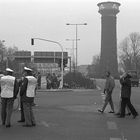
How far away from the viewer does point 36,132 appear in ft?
35.1

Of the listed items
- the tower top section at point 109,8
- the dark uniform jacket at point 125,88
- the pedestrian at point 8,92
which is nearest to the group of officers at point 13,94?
the pedestrian at point 8,92

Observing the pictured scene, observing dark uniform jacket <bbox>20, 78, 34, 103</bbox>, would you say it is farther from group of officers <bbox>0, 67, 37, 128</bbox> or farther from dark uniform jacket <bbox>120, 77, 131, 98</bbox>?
dark uniform jacket <bbox>120, 77, 131, 98</bbox>

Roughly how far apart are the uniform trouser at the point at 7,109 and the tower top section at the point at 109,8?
499ft

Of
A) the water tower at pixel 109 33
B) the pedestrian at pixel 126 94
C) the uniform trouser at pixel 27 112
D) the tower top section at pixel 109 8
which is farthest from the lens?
the tower top section at pixel 109 8

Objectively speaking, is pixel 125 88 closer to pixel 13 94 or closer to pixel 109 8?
pixel 13 94

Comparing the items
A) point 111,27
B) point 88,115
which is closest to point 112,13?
point 111,27

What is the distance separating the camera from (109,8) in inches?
6383

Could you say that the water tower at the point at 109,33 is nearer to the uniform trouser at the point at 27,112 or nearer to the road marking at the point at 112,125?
the road marking at the point at 112,125

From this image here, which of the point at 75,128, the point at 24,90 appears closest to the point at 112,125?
the point at 75,128

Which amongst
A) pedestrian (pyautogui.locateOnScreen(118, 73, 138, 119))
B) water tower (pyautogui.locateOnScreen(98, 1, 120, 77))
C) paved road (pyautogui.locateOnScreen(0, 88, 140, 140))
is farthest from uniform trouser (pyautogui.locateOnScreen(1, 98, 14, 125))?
water tower (pyautogui.locateOnScreen(98, 1, 120, 77))

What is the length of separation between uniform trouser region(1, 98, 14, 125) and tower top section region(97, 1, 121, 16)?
15205 cm

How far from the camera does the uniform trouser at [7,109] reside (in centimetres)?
1167

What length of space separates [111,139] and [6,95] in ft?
11.2

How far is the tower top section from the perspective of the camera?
6373 inches
